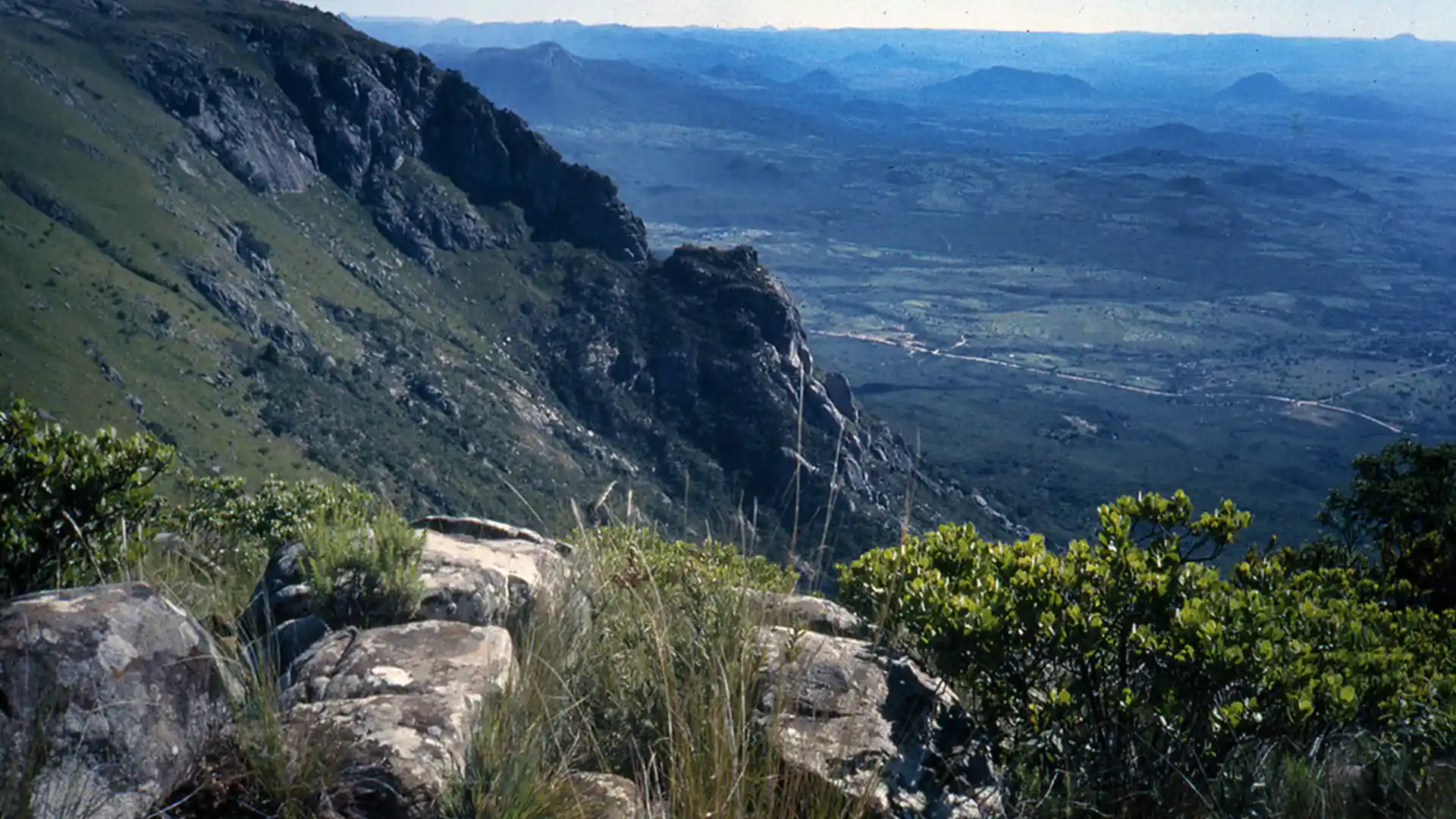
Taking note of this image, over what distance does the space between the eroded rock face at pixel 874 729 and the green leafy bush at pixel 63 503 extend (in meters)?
3.35

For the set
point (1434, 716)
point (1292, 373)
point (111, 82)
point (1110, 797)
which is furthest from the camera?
point (1292, 373)

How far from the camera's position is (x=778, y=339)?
11744 centimetres

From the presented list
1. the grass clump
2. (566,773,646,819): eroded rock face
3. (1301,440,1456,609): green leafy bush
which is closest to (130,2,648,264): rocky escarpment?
(1301,440,1456,609): green leafy bush

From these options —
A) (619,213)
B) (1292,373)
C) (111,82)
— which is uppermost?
(111,82)

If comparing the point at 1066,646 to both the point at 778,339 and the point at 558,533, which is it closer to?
the point at 558,533

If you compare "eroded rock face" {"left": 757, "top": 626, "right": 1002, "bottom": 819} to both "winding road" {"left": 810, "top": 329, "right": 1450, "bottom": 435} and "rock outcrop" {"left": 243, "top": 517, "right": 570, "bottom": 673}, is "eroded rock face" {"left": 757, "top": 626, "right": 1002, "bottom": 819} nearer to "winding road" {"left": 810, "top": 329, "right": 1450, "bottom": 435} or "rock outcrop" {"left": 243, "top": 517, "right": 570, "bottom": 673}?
"rock outcrop" {"left": 243, "top": 517, "right": 570, "bottom": 673}

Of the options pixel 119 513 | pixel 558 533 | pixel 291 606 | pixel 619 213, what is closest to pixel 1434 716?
pixel 558 533

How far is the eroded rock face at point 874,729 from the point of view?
166 inches

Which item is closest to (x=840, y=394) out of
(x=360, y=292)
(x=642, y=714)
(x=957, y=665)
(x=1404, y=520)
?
(x=360, y=292)

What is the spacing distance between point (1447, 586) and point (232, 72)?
133 m

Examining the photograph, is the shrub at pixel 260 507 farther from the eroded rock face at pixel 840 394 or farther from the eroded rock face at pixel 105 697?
the eroded rock face at pixel 840 394

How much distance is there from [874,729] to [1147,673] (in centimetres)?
135

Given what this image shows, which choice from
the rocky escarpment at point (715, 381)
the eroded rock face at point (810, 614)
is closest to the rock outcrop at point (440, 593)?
the eroded rock face at point (810, 614)

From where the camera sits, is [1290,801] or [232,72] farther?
[232,72]
